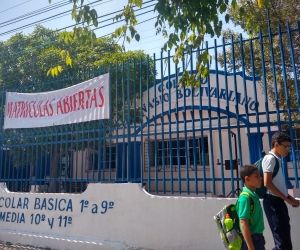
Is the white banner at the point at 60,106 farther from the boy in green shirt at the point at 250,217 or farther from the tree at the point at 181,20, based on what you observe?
the boy in green shirt at the point at 250,217

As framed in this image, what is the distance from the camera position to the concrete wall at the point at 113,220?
174 inches

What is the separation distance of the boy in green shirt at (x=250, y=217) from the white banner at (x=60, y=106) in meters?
3.16

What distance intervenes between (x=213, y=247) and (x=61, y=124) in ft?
11.4

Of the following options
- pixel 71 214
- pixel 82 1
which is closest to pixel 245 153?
pixel 71 214

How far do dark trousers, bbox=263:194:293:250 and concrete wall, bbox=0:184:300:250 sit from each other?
0.79 metres

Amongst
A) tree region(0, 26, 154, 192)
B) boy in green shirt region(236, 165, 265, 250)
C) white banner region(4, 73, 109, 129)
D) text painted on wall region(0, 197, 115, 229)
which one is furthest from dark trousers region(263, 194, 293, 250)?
white banner region(4, 73, 109, 129)

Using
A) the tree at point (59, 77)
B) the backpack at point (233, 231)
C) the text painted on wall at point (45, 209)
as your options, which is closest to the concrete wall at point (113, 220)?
the text painted on wall at point (45, 209)

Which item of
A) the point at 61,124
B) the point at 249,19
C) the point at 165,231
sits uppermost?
the point at 249,19

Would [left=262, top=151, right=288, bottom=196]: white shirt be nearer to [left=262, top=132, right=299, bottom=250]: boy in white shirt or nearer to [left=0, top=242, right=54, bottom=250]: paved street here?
[left=262, top=132, right=299, bottom=250]: boy in white shirt

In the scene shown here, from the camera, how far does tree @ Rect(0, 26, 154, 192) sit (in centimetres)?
581

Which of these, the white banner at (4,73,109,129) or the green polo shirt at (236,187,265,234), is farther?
the white banner at (4,73,109,129)

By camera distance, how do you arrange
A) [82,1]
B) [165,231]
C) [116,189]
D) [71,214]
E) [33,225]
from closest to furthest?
[82,1], [165,231], [116,189], [71,214], [33,225]

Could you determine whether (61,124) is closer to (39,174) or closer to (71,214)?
(39,174)

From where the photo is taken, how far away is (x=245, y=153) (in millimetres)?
9469
